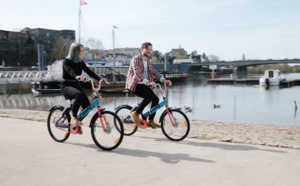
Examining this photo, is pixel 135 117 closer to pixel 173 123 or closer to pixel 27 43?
pixel 173 123

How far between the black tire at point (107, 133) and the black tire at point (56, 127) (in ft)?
2.56

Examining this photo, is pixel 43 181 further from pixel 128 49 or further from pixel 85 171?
pixel 128 49

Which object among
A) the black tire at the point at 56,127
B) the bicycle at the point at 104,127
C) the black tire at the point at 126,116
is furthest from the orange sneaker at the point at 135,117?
the black tire at the point at 56,127

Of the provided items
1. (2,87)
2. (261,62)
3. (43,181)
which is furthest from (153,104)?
(261,62)

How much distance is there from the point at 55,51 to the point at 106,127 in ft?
279

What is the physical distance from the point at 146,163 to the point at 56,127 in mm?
2273

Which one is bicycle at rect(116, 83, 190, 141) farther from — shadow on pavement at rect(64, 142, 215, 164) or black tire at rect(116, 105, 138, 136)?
shadow on pavement at rect(64, 142, 215, 164)

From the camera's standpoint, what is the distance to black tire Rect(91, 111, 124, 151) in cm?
462

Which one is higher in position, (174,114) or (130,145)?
(174,114)

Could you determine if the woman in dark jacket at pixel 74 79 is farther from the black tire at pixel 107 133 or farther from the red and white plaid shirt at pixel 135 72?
the red and white plaid shirt at pixel 135 72

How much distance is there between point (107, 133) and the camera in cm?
473

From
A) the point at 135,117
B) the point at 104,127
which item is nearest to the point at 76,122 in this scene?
the point at 104,127

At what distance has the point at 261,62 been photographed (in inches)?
3551

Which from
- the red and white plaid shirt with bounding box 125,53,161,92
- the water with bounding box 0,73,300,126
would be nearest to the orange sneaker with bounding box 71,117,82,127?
the red and white plaid shirt with bounding box 125,53,161,92
